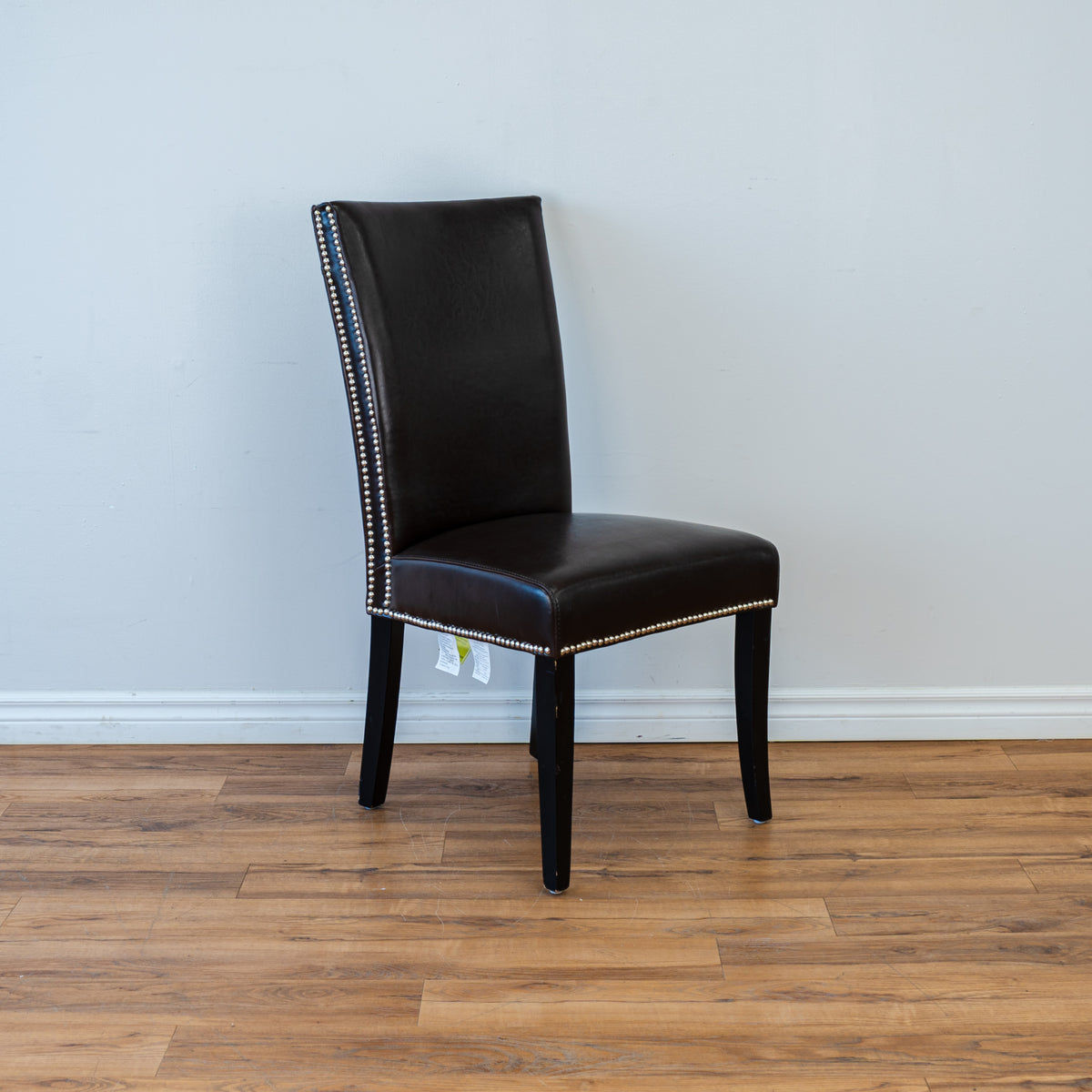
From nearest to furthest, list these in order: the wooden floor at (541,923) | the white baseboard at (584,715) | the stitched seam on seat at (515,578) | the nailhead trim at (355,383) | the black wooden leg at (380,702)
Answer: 1. the wooden floor at (541,923)
2. the stitched seam on seat at (515,578)
3. the nailhead trim at (355,383)
4. the black wooden leg at (380,702)
5. the white baseboard at (584,715)

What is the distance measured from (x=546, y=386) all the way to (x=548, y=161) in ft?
1.39

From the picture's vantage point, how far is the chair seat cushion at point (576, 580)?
5.33 feet

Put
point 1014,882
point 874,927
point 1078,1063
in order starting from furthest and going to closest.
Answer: point 1014,882 → point 874,927 → point 1078,1063

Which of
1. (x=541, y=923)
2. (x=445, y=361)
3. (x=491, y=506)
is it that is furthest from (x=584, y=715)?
A: (x=445, y=361)

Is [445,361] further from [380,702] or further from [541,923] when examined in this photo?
[541,923]

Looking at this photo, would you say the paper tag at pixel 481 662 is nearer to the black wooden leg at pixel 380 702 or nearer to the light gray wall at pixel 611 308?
the black wooden leg at pixel 380 702

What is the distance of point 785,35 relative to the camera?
2.00 m

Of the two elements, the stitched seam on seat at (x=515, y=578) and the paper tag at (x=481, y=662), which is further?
the paper tag at (x=481, y=662)

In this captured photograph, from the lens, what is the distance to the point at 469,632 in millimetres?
1729

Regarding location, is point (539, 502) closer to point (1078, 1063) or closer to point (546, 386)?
point (546, 386)

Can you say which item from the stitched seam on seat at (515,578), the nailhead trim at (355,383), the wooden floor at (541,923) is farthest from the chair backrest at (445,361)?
the wooden floor at (541,923)

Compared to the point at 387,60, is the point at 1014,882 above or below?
below

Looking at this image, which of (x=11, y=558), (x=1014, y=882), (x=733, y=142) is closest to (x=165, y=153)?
(x=11, y=558)

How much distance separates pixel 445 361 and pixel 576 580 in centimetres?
49
